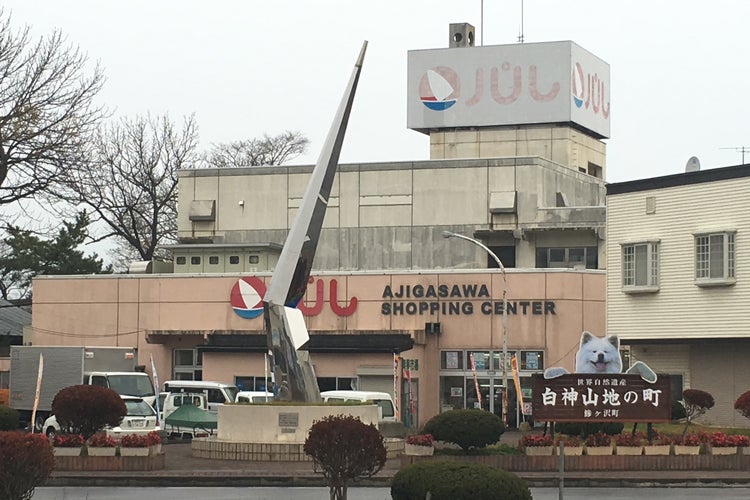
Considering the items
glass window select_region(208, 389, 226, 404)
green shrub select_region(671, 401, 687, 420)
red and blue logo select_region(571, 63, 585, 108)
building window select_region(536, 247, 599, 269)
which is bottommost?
green shrub select_region(671, 401, 687, 420)

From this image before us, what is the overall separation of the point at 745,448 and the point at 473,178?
117 ft

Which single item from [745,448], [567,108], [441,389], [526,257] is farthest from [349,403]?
[567,108]

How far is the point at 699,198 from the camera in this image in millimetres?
44906

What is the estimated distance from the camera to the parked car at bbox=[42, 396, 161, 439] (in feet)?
125

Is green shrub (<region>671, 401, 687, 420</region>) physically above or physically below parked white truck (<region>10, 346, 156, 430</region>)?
below

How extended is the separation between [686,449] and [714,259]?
13830 millimetres

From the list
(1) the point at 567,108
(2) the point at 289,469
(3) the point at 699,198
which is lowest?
(2) the point at 289,469

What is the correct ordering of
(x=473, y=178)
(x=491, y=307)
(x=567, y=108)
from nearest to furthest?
(x=491, y=307)
(x=473, y=178)
(x=567, y=108)

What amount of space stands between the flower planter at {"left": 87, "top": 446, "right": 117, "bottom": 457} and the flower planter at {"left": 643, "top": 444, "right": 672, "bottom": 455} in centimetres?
1216

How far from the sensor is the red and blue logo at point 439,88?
77.9 metres

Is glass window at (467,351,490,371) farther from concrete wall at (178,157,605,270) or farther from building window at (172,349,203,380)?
building window at (172,349,203,380)

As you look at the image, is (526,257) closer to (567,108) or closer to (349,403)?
(567,108)

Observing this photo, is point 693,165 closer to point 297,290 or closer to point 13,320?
point 297,290

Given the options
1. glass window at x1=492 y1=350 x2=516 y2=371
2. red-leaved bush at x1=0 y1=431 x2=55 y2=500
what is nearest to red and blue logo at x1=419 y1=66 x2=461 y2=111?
glass window at x1=492 y1=350 x2=516 y2=371
